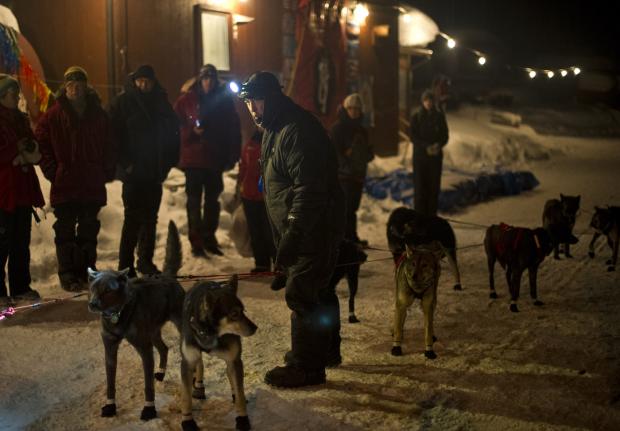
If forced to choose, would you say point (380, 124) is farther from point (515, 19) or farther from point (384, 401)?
point (515, 19)

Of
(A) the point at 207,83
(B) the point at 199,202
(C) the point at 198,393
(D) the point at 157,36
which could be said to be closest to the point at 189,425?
(C) the point at 198,393

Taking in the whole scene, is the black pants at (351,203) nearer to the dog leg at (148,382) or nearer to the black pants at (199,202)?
the black pants at (199,202)

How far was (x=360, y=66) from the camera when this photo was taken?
55.1 ft

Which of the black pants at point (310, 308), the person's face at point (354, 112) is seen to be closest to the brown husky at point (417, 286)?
the black pants at point (310, 308)

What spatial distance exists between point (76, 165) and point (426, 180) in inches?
230

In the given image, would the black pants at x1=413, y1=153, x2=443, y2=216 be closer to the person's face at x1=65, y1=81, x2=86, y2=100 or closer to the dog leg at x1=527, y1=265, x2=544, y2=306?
the dog leg at x1=527, y1=265, x2=544, y2=306

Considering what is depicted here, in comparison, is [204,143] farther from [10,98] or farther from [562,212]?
[562,212]

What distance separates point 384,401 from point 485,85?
120 feet

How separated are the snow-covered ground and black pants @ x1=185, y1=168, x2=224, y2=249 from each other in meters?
0.31

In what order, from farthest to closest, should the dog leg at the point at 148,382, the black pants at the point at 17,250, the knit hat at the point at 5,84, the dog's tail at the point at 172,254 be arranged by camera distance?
the black pants at the point at 17,250 < the knit hat at the point at 5,84 < the dog's tail at the point at 172,254 < the dog leg at the point at 148,382

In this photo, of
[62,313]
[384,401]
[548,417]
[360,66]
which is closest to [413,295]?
[384,401]

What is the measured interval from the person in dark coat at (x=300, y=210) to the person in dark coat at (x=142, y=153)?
3064mm

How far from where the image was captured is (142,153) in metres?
7.80

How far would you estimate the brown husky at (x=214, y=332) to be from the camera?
13.3 feet
